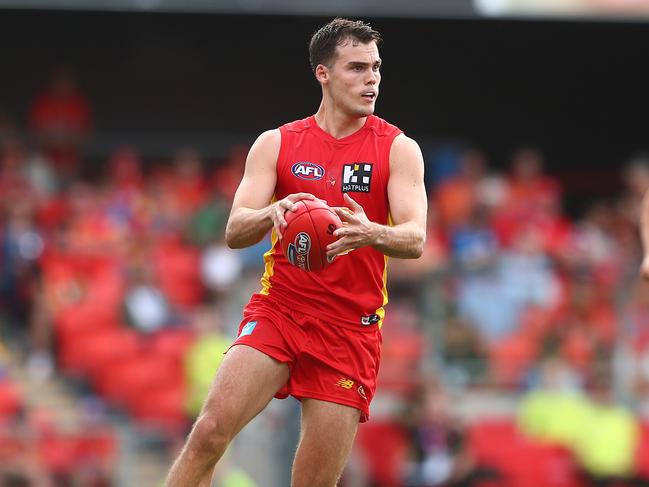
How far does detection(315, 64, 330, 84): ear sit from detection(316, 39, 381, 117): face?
0.05 meters

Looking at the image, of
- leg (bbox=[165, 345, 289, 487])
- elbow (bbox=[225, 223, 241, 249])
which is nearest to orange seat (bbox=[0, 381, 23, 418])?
leg (bbox=[165, 345, 289, 487])

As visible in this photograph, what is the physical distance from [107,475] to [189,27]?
1080 centimetres

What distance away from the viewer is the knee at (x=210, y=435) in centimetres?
605

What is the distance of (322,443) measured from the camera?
6.27m

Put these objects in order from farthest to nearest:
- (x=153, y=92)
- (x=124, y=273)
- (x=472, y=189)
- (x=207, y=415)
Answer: (x=153, y=92)
(x=472, y=189)
(x=124, y=273)
(x=207, y=415)

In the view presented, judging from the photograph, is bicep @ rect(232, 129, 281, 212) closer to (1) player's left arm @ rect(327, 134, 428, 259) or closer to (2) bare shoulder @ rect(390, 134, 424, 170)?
(1) player's left arm @ rect(327, 134, 428, 259)

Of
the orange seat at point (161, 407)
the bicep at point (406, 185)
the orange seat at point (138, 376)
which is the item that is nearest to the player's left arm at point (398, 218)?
the bicep at point (406, 185)

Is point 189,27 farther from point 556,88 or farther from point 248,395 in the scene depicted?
point 248,395

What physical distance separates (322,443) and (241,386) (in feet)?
1.67

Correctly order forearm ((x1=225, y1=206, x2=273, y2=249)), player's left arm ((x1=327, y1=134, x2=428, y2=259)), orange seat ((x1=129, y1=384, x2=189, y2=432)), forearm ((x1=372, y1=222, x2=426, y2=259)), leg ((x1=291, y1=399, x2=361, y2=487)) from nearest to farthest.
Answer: player's left arm ((x1=327, y1=134, x2=428, y2=259)) < forearm ((x1=372, y1=222, x2=426, y2=259)) < forearm ((x1=225, y1=206, x2=273, y2=249)) < leg ((x1=291, y1=399, x2=361, y2=487)) < orange seat ((x1=129, y1=384, x2=189, y2=432))

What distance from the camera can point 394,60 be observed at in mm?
20391

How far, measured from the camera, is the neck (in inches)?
256

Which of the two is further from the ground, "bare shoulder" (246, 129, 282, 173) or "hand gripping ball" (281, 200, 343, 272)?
"bare shoulder" (246, 129, 282, 173)

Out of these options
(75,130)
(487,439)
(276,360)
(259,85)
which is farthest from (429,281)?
(259,85)
